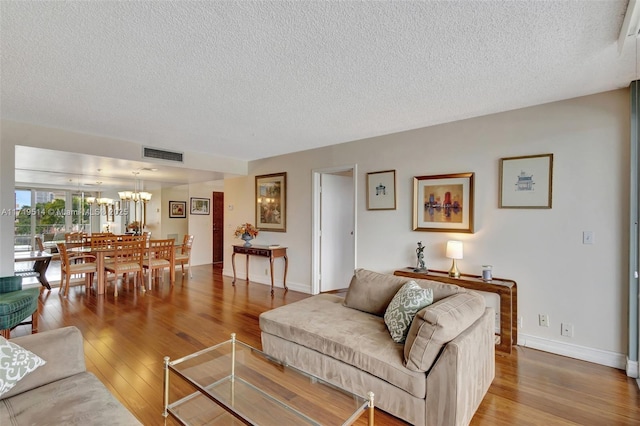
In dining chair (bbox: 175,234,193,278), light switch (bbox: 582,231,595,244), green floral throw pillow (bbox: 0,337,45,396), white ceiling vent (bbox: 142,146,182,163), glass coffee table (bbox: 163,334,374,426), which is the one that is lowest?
glass coffee table (bbox: 163,334,374,426)

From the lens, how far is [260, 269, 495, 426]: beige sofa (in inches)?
66.6

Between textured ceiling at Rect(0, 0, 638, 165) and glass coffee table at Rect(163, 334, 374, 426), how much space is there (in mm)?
2050

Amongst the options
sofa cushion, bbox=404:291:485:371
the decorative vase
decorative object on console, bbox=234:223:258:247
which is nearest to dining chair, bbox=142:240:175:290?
decorative object on console, bbox=234:223:258:247

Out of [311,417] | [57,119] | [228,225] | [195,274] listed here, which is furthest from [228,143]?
[311,417]

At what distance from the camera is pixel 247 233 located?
5605 mm

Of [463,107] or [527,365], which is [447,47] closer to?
[463,107]

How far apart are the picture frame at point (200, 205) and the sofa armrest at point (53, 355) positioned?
6356mm

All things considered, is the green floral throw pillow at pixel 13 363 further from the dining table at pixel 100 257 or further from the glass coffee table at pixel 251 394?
the dining table at pixel 100 257

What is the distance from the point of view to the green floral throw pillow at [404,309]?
6.67ft

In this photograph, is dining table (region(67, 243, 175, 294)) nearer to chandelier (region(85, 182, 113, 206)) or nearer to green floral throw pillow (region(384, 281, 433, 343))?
chandelier (region(85, 182, 113, 206))

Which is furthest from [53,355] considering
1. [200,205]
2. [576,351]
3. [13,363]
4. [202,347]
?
[200,205]

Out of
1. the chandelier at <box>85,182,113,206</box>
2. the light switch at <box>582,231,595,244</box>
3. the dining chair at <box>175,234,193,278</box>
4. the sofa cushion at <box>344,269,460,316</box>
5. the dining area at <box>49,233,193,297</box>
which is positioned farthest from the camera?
the chandelier at <box>85,182,113,206</box>

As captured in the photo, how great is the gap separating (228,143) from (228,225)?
2.39 m

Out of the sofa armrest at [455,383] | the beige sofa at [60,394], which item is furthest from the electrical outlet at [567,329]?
the beige sofa at [60,394]
